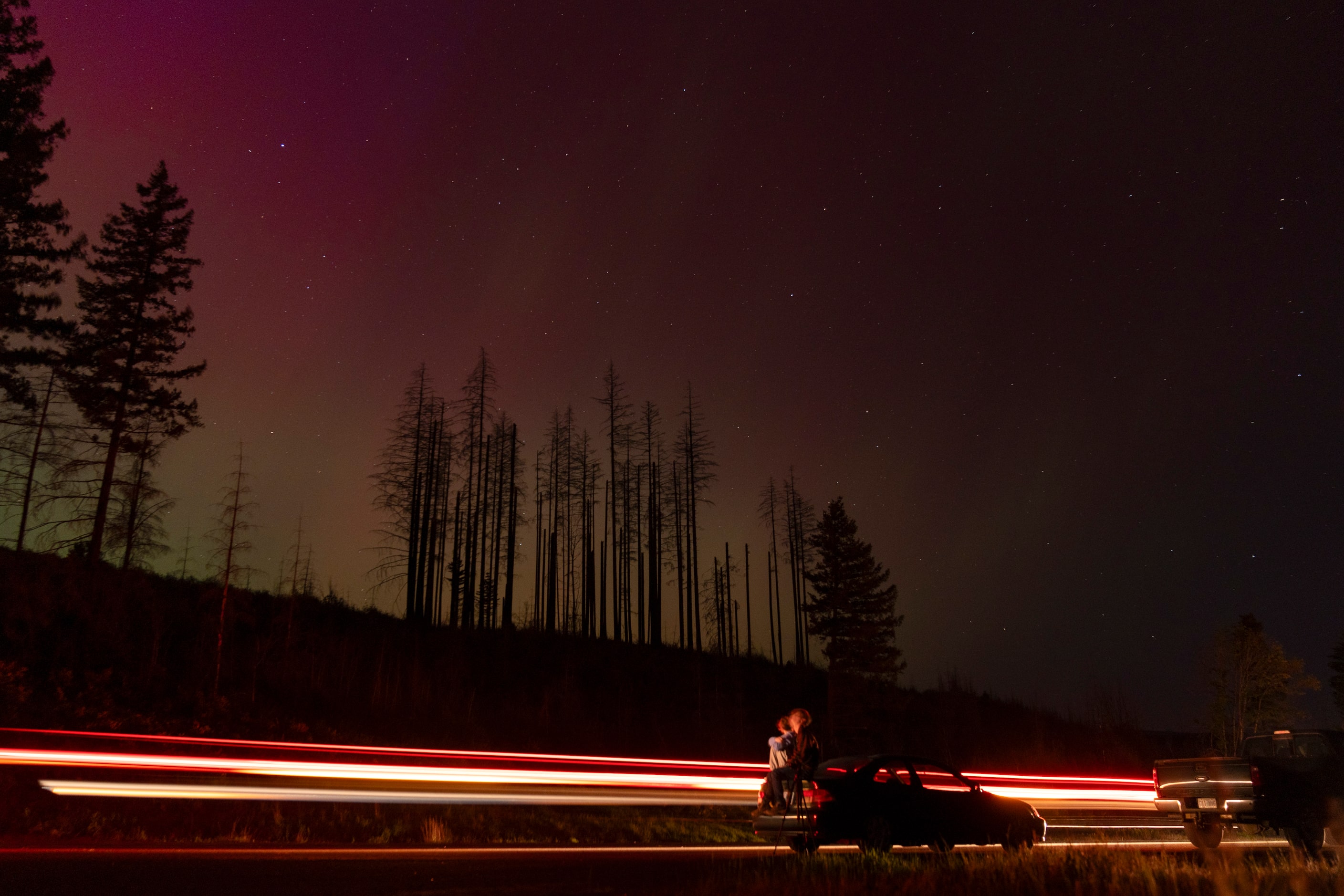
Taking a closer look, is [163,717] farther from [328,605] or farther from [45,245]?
[328,605]

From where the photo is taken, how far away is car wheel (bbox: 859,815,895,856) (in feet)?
45.6

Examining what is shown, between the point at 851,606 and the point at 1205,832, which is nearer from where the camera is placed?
the point at 1205,832

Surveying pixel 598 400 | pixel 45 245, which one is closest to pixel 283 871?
pixel 45 245

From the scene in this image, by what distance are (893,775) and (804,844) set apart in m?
1.86

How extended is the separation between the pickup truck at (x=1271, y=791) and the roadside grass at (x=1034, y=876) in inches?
197

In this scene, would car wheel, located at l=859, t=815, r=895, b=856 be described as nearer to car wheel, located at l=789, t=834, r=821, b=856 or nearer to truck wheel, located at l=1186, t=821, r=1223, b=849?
car wheel, located at l=789, t=834, r=821, b=856

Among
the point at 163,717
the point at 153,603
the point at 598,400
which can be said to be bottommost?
the point at 163,717

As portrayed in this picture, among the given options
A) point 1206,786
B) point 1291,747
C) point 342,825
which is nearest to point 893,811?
point 1206,786

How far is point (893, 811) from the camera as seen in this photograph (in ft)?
47.0

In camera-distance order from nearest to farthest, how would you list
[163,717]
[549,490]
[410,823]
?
[410,823] → [163,717] → [549,490]

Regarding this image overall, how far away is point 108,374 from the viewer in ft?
127

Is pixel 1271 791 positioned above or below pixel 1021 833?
above

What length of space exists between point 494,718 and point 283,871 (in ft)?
74.1

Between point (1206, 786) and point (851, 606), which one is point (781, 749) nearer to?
point (1206, 786)
